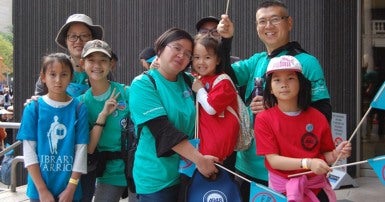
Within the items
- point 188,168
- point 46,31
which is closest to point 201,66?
point 188,168

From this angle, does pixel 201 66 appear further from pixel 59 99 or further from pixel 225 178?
pixel 59 99

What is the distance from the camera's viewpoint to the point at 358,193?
7.02 meters

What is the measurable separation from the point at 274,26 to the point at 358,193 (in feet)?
14.5

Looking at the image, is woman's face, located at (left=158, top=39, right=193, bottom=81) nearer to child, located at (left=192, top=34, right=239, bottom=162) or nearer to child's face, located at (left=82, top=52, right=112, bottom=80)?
child, located at (left=192, top=34, right=239, bottom=162)

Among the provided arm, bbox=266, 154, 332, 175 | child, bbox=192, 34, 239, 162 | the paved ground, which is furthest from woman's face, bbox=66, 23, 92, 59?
the paved ground

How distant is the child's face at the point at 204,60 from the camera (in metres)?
3.21

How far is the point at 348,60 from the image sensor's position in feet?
25.5

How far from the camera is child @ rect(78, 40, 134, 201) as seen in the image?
3762 millimetres

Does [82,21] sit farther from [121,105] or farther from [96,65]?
[121,105]

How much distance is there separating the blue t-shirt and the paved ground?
3.05m

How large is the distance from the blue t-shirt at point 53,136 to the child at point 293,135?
1278 mm

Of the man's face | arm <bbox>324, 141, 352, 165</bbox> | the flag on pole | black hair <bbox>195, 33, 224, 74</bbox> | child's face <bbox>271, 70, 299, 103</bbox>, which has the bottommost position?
the flag on pole

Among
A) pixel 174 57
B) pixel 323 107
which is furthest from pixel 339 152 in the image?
pixel 174 57

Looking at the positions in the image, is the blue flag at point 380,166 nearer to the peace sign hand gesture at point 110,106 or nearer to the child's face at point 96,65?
the peace sign hand gesture at point 110,106
